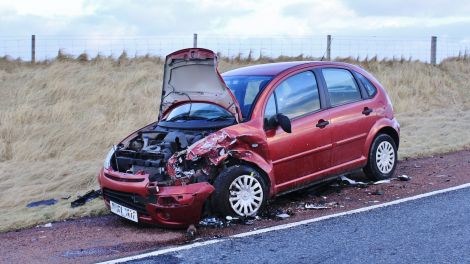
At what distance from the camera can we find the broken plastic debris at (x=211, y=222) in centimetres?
670

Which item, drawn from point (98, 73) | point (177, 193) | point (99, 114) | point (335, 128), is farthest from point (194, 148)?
point (98, 73)

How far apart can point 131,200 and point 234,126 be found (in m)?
1.39

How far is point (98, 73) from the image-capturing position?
21.2 metres

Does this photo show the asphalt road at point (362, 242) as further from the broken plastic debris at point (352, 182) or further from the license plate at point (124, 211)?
the broken plastic debris at point (352, 182)

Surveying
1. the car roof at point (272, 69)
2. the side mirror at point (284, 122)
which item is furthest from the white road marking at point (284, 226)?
the car roof at point (272, 69)

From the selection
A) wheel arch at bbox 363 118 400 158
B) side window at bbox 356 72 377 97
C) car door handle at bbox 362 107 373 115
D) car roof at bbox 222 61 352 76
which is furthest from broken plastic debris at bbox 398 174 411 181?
car roof at bbox 222 61 352 76

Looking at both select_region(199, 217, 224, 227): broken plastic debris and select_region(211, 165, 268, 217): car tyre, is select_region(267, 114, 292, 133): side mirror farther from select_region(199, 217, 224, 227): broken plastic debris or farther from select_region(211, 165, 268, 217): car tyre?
select_region(199, 217, 224, 227): broken plastic debris

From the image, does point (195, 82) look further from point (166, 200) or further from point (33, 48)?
point (33, 48)

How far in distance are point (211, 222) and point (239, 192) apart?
45 cm

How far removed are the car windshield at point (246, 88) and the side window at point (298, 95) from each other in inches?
8.6

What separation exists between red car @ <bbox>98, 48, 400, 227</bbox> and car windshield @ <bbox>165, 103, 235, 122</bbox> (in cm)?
1

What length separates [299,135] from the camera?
24.4 feet

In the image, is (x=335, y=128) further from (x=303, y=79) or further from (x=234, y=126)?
(x=234, y=126)

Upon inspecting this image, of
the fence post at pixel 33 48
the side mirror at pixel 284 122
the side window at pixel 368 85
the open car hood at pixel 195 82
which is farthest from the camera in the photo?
the fence post at pixel 33 48
